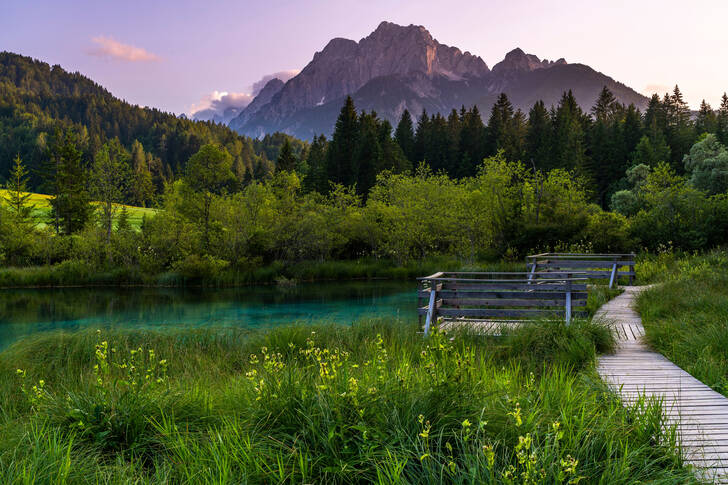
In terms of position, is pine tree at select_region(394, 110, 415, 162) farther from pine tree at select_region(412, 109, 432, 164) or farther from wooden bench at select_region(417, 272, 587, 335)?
wooden bench at select_region(417, 272, 587, 335)

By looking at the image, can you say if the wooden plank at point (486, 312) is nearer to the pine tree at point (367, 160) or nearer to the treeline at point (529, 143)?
the treeline at point (529, 143)

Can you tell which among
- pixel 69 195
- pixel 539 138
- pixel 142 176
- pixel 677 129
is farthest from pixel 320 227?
pixel 142 176

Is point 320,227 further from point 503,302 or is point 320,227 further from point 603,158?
point 603,158

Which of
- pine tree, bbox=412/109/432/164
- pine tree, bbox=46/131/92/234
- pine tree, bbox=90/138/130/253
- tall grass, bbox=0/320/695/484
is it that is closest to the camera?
tall grass, bbox=0/320/695/484

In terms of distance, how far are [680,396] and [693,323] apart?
3.80m

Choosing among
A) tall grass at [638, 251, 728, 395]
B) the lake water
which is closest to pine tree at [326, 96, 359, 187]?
the lake water

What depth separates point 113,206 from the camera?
35.3 metres

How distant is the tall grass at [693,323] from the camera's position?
5.69 m

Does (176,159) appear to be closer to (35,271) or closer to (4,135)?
(4,135)

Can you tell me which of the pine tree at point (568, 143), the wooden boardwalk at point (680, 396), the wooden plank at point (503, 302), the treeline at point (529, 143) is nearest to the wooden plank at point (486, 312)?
the wooden plank at point (503, 302)

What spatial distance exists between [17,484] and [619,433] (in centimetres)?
392

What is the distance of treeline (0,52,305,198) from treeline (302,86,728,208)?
42020 millimetres

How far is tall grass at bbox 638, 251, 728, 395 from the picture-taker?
5691 mm

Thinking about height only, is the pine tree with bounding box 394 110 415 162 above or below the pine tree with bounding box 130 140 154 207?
above
